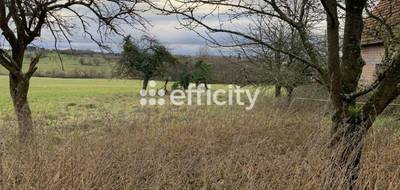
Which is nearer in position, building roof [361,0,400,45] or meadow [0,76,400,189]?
meadow [0,76,400,189]

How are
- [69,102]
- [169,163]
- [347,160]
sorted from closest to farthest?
[347,160], [169,163], [69,102]

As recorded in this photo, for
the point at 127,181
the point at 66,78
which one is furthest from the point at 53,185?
the point at 66,78

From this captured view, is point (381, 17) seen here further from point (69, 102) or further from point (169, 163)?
point (69, 102)

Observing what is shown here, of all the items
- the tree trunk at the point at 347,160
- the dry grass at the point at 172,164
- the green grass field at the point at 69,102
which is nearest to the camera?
the tree trunk at the point at 347,160

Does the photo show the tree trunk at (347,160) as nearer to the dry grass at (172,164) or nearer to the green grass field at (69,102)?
the dry grass at (172,164)

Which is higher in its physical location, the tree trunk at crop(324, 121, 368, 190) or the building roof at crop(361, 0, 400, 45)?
the building roof at crop(361, 0, 400, 45)

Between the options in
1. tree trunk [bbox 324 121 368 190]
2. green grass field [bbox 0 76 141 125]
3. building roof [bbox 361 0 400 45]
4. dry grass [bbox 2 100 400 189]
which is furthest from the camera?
green grass field [bbox 0 76 141 125]

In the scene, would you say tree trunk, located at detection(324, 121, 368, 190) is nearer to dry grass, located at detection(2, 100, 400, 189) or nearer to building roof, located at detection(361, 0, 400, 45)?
dry grass, located at detection(2, 100, 400, 189)

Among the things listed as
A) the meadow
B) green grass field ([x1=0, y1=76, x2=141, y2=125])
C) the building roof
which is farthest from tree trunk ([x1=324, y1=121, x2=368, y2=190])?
green grass field ([x1=0, y1=76, x2=141, y2=125])

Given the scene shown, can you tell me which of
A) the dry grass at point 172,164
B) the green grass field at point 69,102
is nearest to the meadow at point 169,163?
the dry grass at point 172,164

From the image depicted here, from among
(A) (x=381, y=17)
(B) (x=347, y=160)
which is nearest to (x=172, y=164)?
(B) (x=347, y=160)

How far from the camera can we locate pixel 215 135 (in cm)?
807

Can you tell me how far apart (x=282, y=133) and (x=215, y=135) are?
54.4 inches

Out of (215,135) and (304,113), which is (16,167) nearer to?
(215,135)
